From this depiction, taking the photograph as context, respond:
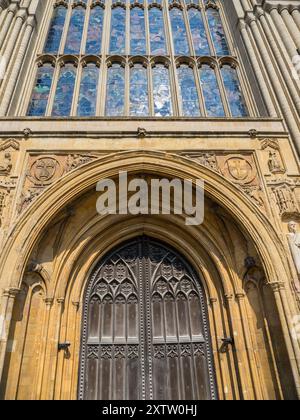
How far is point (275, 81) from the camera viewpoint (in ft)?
30.2

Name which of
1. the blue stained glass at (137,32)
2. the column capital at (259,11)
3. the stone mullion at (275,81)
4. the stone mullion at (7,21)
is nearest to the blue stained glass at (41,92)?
the stone mullion at (7,21)

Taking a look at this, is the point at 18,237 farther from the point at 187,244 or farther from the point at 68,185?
the point at 187,244

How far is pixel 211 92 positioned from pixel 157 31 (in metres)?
3.79

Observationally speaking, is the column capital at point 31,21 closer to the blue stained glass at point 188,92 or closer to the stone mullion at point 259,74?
the blue stained glass at point 188,92

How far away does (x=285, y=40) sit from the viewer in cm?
1001

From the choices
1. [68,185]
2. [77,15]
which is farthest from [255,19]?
[68,185]

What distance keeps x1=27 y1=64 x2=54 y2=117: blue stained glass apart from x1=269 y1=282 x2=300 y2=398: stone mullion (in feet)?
25.1

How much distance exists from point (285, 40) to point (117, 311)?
903cm

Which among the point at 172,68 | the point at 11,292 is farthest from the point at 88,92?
the point at 11,292

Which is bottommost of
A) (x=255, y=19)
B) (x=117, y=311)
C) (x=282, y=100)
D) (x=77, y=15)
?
(x=117, y=311)

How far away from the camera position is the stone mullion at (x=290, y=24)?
1006cm

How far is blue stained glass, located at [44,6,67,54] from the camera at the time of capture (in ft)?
38.3

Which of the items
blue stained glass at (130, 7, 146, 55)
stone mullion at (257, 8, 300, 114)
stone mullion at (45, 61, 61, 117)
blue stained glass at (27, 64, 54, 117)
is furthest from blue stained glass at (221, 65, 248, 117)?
blue stained glass at (27, 64, 54, 117)
